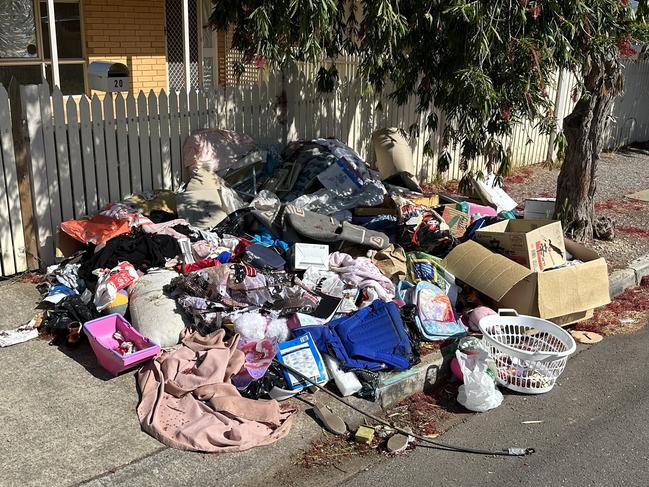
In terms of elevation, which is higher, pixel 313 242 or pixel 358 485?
pixel 313 242

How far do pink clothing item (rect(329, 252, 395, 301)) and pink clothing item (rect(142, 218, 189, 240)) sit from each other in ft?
4.64

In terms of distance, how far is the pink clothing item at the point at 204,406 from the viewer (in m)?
4.14

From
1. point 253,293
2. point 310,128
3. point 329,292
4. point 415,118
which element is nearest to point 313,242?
point 329,292

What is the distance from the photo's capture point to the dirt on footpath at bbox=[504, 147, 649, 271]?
774cm

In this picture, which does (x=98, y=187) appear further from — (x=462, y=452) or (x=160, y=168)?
(x=462, y=452)

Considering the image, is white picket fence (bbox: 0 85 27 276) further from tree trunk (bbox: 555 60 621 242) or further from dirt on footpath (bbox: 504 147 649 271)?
dirt on footpath (bbox: 504 147 649 271)

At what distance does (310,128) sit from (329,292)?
3.61 m

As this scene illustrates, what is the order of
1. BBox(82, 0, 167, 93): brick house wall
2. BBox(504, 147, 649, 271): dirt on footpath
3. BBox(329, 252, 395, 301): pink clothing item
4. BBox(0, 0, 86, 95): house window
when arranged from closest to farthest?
BBox(329, 252, 395, 301): pink clothing item < BBox(504, 147, 649, 271): dirt on footpath < BBox(0, 0, 86, 95): house window < BBox(82, 0, 167, 93): brick house wall

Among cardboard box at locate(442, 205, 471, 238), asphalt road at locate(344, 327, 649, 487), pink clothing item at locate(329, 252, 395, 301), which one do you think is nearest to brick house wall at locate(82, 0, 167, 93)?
cardboard box at locate(442, 205, 471, 238)

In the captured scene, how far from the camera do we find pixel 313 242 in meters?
6.52

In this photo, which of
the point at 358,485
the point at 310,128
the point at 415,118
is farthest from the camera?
the point at 415,118

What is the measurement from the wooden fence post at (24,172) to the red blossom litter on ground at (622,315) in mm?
4951

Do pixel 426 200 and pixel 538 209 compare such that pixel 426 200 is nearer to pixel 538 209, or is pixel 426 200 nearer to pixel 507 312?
pixel 538 209

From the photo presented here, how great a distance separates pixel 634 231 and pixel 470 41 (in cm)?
429
